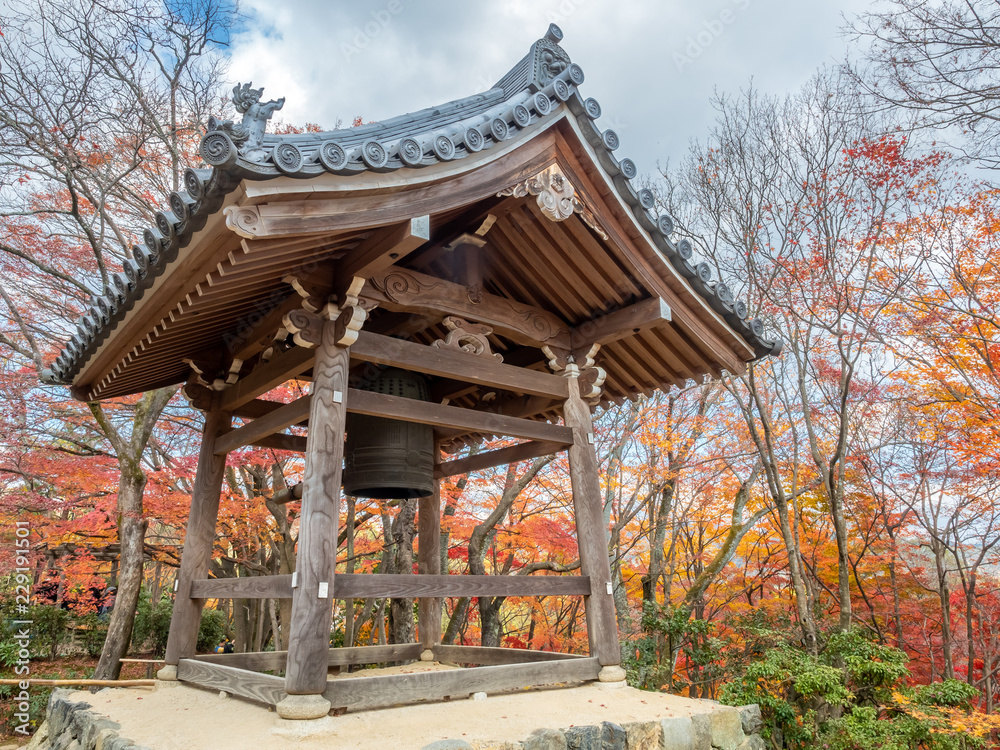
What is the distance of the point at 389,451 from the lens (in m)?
4.93

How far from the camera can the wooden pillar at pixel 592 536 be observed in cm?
464

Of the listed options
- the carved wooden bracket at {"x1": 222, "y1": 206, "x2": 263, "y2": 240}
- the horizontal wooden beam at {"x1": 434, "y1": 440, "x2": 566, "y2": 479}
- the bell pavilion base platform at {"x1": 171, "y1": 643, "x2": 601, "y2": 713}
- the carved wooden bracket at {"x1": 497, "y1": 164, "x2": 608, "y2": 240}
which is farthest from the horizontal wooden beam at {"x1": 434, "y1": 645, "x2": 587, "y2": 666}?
the carved wooden bracket at {"x1": 222, "y1": 206, "x2": 263, "y2": 240}

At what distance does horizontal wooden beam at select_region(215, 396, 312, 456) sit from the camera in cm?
416

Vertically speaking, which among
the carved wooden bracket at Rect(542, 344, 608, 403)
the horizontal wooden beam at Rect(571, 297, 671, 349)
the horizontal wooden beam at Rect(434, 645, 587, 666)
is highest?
the horizontal wooden beam at Rect(571, 297, 671, 349)

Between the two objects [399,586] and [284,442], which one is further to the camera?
[284,442]

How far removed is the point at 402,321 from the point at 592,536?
232cm

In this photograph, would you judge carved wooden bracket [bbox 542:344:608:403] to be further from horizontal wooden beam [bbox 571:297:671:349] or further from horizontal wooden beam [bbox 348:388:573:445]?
horizontal wooden beam [bbox 348:388:573:445]

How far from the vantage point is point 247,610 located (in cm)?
1251

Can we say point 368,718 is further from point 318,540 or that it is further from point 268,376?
point 268,376

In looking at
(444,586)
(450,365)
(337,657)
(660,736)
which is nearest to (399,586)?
(444,586)

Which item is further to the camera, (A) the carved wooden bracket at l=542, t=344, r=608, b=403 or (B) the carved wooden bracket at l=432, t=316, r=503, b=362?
(A) the carved wooden bracket at l=542, t=344, r=608, b=403

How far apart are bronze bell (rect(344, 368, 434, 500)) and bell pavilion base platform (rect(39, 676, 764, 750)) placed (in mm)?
1516

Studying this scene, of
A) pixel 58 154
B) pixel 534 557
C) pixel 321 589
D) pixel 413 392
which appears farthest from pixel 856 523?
pixel 58 154

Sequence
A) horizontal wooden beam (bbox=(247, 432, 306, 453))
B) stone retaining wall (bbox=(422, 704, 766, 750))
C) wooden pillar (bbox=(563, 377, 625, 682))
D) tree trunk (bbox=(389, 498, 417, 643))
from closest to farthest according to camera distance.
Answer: stone retaining wall (bbox=(422, 704, 766, 750)), wooden pillar (bbox=(563, 377, 625, 682)), horizontal wooden beam (bbox=(247, 432, 306, 453)), tree trunk (bbox=(389, 498, 417, 643))
